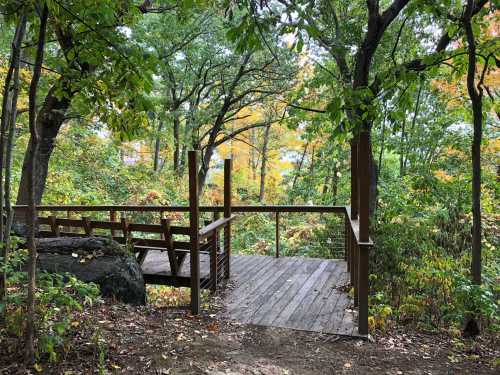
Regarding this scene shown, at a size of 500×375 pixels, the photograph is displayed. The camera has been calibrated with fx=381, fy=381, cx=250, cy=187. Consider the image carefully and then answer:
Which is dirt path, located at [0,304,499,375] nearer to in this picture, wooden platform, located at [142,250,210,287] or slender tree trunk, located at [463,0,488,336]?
slender tree trunk, located at [463,0,488,336]

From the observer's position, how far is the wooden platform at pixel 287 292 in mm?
3986

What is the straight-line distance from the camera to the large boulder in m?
4.18

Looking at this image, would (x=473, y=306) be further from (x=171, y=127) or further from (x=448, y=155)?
(x=171, y=127)

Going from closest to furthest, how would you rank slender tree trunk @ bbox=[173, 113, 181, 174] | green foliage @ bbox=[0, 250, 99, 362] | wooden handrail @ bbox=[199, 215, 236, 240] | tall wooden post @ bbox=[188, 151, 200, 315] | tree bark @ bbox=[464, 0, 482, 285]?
green foliage @ bbox=[0, 250, 99, 362] < tree bark @ bbox=[464, 0, 482, 285] < tall wooden post @ bbox=[188, 151, 200, 315] < wooden handrail @ bbox=[199, 215, 236, 240] < slender tree trunk @ bbox=[173, 113, 181, 174]

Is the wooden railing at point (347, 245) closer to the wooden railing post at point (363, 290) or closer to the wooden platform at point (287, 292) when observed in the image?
the wooden railing post at point (363, 290)

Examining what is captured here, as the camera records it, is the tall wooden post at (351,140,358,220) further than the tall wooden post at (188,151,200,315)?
Yes

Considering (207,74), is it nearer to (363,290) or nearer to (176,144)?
(176,144)

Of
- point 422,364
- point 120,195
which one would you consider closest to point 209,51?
point 120,195

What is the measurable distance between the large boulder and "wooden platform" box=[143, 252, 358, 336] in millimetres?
799

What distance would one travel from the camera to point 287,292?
193 inches

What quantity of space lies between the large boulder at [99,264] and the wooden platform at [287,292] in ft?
2.62

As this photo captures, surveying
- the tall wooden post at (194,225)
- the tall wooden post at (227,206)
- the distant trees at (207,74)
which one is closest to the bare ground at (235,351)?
the tall wooden post at (194,225)

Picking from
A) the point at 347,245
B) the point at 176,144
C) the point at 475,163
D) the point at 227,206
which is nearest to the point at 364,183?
the point at 475,163

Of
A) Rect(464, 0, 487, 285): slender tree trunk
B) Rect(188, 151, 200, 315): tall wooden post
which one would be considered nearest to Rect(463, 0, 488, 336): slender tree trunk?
Rect(464, 0, 487, 285): slender tree trunk
